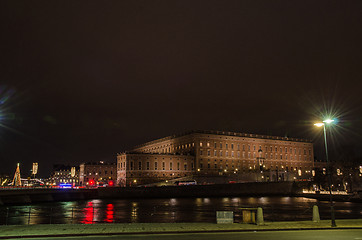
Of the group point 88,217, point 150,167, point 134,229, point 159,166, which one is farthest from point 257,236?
point 159,166

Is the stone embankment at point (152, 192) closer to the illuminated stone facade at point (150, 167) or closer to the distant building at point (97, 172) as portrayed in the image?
the illuminated stone facade at point (150, 167)

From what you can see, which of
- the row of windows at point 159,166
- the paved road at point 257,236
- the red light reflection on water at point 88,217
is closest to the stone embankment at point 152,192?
the red light reflection on water at point 88,217

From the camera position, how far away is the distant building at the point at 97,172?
552 ft

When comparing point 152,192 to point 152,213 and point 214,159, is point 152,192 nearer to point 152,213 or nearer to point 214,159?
point 152,213

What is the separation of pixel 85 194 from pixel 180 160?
5797cm

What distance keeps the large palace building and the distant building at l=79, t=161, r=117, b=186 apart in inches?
1017

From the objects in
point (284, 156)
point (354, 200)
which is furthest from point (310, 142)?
point (354, 200)

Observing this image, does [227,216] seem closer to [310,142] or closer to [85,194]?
[85,194]

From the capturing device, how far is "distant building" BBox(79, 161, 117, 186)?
552 feet

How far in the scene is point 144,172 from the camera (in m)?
144

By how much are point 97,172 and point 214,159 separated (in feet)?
205

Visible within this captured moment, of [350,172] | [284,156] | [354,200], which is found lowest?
[354,200]

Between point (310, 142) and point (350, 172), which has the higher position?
point (310, 142)

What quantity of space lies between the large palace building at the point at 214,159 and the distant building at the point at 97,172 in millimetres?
25829
